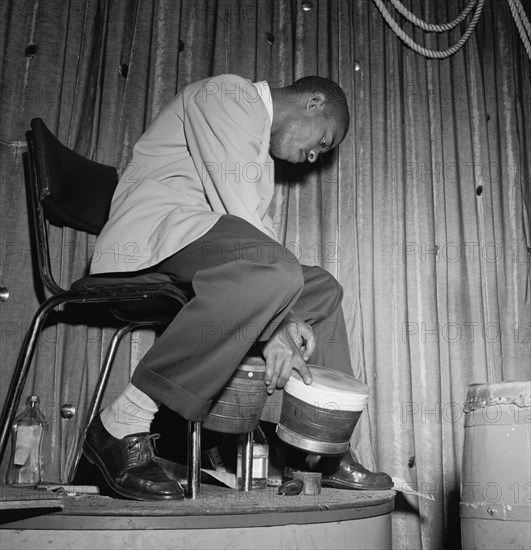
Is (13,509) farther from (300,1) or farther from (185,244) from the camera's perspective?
(300,1)

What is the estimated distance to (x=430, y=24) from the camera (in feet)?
9.17

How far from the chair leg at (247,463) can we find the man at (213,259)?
18cm

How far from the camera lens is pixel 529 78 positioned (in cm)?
298

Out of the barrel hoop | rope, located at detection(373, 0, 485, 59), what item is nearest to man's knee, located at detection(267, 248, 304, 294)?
the barrel hoop

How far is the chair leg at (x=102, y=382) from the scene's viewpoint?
200 centimetres

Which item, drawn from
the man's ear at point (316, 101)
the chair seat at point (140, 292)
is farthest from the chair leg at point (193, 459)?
the man's ear at point (316, 101)

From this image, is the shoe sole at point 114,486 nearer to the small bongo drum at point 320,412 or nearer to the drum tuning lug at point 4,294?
the small bongo drum at point 320,412

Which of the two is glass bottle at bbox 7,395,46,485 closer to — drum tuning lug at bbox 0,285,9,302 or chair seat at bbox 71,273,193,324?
drum tuning lug at bbox 0,285,9,302

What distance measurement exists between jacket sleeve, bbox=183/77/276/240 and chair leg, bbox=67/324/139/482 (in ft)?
1.96

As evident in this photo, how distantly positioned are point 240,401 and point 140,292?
13.4 inches

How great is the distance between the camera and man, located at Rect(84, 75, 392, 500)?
137cm

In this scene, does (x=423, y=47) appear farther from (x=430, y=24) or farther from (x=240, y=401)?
(x=240, y=401)

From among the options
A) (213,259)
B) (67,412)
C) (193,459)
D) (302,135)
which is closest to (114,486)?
(193,459)

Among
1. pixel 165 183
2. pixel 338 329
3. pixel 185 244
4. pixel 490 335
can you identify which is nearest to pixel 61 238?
pixel 165 183
